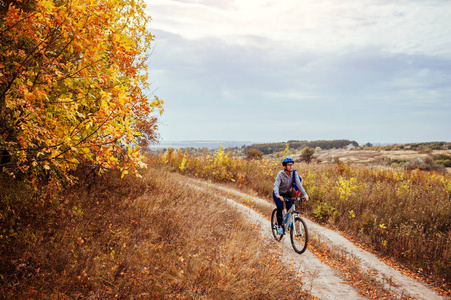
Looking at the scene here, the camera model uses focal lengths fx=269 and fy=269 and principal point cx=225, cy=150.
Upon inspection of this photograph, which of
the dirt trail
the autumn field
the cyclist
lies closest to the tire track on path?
the dirt trail

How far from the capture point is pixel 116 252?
5020mm

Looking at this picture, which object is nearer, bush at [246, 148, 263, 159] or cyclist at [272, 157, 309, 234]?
cyclist at [272, 157, 309, 234]

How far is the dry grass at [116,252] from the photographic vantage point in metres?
4.08

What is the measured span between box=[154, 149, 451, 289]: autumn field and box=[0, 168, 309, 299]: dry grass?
4.37 m

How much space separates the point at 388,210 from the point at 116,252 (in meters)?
10.2

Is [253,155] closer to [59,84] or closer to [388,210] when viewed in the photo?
[388,210]

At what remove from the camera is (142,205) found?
Answer: 7074 mm

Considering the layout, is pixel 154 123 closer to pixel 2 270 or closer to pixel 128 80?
pixel 128 80

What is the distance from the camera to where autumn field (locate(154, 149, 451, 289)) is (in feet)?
26.3

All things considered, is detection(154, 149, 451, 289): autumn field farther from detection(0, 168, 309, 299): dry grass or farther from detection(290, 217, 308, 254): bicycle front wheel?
detection(0, 168, 309, 299): dry grass

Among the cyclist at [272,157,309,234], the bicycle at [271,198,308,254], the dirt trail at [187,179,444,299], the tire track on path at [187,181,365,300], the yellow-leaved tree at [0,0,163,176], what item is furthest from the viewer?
the cyclist at [272,157,309,234]

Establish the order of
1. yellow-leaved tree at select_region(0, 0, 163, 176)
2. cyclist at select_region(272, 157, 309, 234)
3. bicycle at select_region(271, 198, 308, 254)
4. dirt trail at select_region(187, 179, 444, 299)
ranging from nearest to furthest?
yellow-leaved tree at select_region(0, 0, 163, 176) → dirt trail at select_region(187, 179, 444, 299) → bicycle at select_region(271, 198, 308, 254) → cyclist at select_region(272, 157, 309, 234)

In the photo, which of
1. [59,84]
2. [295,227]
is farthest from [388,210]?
[59,84]

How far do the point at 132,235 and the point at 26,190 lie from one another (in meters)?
2.27
